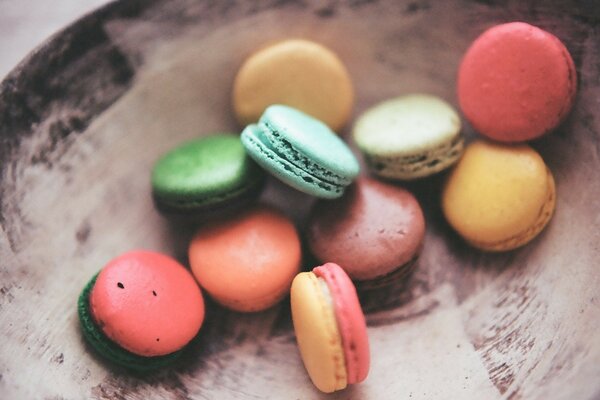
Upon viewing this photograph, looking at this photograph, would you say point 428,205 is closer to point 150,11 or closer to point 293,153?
point 293,153

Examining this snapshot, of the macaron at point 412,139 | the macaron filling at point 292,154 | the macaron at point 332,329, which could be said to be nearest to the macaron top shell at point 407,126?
the macaron at point 412,139

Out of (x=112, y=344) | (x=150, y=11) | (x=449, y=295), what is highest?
(x=150, y=11)

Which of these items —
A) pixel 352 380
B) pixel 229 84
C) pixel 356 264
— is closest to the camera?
pixel 352 380

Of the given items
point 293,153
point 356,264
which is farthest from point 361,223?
point 293,153

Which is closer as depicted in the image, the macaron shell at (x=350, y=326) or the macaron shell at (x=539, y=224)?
the macaron shell at (x=350, y=326)

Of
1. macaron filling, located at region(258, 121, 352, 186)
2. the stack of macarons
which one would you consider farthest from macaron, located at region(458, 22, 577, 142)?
macaron filling, located at region(258, 121, 352, 186)

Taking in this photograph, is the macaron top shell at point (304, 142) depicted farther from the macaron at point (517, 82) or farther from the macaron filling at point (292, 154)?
the macaron at point (517, 82)

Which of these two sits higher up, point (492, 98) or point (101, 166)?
point (101, 166)
